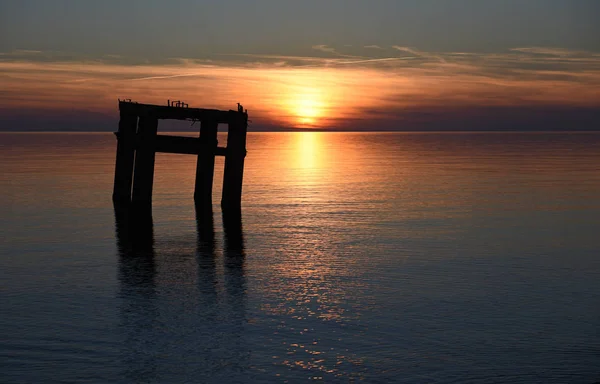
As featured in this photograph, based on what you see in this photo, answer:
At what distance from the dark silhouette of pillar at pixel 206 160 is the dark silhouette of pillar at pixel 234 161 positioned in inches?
37.0

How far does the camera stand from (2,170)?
7344cm

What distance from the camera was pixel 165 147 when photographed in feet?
128

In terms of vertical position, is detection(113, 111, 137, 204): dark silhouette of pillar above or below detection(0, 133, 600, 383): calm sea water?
above

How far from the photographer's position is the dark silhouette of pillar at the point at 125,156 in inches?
1540

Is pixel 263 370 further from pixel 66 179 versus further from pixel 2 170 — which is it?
pixel 2 170

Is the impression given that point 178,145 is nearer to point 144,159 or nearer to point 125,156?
point 144,159

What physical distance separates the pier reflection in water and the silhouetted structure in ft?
25.0

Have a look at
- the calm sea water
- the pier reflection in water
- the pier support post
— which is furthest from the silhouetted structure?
the pier reflection in water

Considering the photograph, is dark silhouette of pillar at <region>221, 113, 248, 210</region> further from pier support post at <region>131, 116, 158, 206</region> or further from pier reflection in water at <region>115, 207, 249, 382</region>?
pier reflection in water at <region>115, 207, 249, 382</region>

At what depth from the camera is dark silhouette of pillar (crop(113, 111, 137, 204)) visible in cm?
3912

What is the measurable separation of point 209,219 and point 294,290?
16606 mm

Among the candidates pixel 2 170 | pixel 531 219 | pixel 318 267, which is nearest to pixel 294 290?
pixel 318 267

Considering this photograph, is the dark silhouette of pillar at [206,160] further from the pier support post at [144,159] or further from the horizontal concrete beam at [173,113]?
the pier support post at [144,159]

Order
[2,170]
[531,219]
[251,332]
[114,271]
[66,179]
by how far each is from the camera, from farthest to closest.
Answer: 1. [2,170]
2. [66,179]
3. [531,219]
4. [114,271]
5. [251,332]
